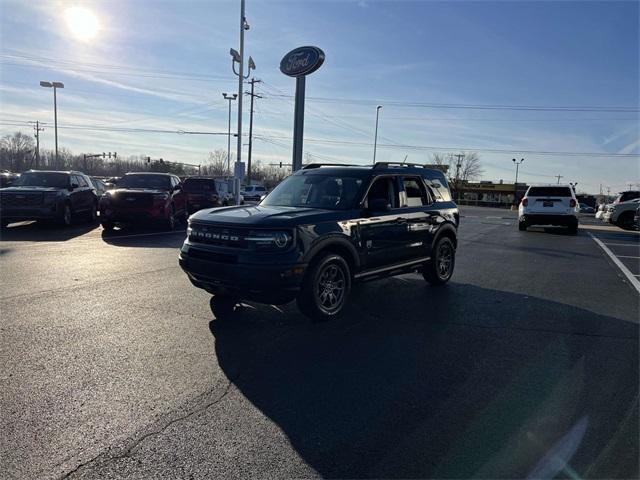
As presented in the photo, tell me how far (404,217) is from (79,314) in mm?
4494

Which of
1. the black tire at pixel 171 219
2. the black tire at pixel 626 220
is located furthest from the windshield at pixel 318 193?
the black tire at pixel 626 220

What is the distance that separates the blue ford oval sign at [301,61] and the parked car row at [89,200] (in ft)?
20.4

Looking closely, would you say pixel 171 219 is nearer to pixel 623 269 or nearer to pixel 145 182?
pixel 145 182

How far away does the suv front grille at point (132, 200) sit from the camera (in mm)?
14234

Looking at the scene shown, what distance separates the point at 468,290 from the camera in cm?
783

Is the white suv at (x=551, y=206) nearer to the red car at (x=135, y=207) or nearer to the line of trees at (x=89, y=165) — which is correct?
the red car at (x=135, y=207)

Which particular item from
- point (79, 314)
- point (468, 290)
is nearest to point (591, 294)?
point (468, 290)

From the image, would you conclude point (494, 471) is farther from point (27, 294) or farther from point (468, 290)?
point (27, 294)

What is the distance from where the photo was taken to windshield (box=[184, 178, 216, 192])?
66.2 ft

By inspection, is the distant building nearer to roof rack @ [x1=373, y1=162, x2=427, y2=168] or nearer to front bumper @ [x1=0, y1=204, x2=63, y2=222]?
front bumper @ [x1=0, y1=204, x2=63, y2=222]

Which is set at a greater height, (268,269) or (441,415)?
(268,269)

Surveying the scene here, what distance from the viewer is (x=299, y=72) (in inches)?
727

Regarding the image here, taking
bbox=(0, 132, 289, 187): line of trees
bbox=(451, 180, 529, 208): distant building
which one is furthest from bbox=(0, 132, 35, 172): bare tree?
bbox=(451, 180, 529, 208): distant building

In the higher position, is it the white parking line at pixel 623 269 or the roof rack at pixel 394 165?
the roof rack at pixel 394 165
